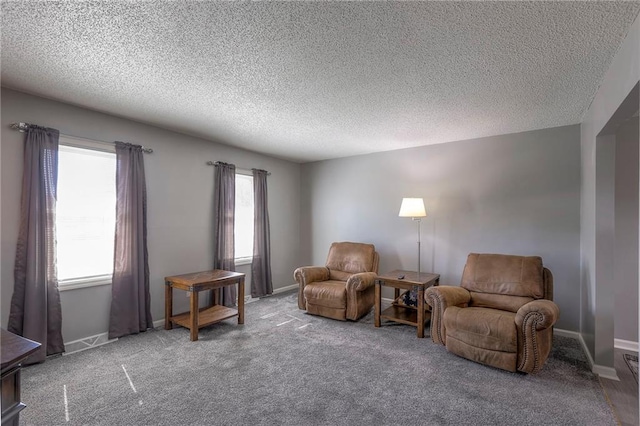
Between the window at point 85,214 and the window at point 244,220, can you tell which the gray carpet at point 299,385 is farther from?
the window at point 244,220

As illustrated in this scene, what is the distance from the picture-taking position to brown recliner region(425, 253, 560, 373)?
2.46 meters

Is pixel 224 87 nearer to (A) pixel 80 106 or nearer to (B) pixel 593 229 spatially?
(A) pixel 80 106

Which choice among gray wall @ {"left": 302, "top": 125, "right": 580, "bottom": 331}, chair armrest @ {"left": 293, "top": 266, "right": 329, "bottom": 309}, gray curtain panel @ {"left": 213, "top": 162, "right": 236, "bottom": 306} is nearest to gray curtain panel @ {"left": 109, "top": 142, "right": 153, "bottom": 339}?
gray curtain panel @ {"left": 213, "top": 162, "right": 236, "bottom": 306}

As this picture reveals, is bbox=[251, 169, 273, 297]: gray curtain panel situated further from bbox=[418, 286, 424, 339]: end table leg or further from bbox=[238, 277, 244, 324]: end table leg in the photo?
bbox=[418, 286, 424, 339]: end table leg

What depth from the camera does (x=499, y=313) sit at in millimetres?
2742

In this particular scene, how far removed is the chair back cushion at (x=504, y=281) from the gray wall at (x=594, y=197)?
0.45m

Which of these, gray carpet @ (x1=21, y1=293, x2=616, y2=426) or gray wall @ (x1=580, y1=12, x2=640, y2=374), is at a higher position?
gray wall @ (x1=580, y1=12, x2=640, y2=374)

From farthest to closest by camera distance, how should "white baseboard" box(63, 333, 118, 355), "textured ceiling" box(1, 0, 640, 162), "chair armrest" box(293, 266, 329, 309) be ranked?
"chair armrest" box(293, 266, 329, 309) < "white baseboard" box(63, 333, 118, 355) < "textured ceiling" box(1, 0, 640, 162)

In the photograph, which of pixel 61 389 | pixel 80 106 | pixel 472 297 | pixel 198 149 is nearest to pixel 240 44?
pixel 80 106

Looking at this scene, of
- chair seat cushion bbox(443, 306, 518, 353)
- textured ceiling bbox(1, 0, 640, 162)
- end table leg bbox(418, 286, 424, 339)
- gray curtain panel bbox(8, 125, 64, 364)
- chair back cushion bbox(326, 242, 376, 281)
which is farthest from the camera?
chair back cushion bbox(326, 242, 376, 281)

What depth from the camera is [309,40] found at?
1.88 m

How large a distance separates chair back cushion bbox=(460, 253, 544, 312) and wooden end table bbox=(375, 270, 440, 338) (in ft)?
1.56

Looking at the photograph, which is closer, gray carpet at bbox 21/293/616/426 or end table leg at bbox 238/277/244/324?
gray carpet at bbox 21/293/616/426

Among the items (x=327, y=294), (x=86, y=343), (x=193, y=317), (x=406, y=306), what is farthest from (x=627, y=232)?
(x=86, y=343)
